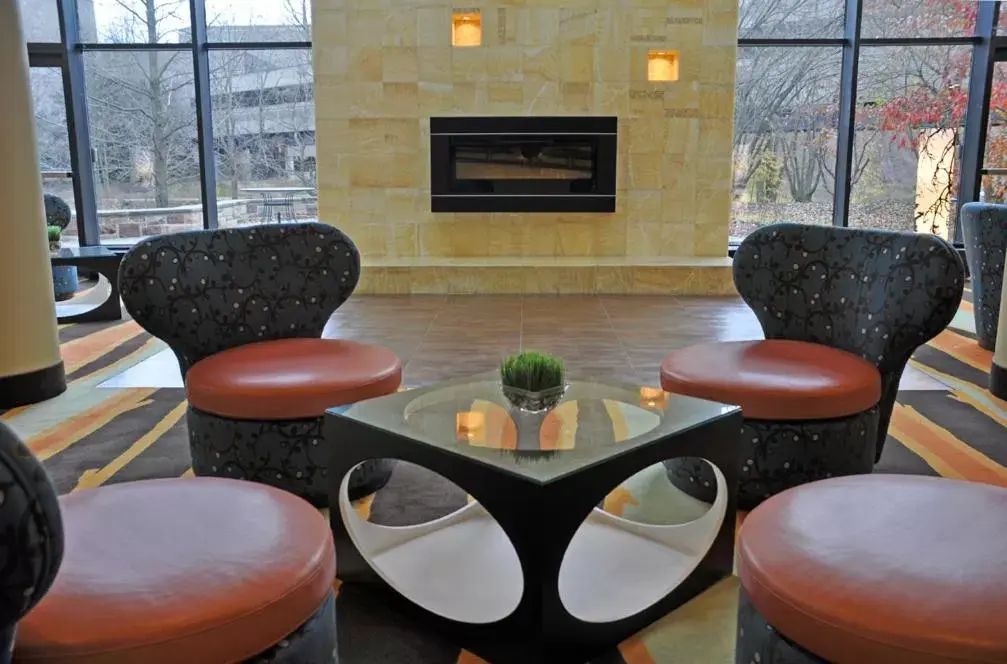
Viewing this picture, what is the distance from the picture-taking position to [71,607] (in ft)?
3.92

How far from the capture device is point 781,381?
2.51 m

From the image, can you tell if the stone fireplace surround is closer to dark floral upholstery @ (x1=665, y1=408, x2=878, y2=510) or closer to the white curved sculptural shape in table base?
dark floral upholstery @ (x1=665, y1=408, x2=878, y2=510)

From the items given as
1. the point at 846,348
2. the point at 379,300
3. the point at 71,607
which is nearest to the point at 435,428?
the point at 71,607

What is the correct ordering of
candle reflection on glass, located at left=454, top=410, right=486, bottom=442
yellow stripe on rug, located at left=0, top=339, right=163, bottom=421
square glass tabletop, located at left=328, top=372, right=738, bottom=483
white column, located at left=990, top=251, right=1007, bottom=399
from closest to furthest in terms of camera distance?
square glass tabletop, located at left=328, top=372, right=738, bottom=483 → candle reflection on glass, located at left=454, top=410, right=486, bottom=442 → yellow stripe on rug, located at left=0, top=339, right=163, bottom=421 → white column, located at left=990, top=251, right=1007, bottom=399

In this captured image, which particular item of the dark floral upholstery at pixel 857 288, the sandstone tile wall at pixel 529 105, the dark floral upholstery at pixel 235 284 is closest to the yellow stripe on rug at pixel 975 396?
the dark floral upholstery at pixel 857 288

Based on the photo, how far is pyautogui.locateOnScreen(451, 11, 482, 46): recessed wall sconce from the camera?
270 inches

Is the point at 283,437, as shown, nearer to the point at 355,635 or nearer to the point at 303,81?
the point at 355,635

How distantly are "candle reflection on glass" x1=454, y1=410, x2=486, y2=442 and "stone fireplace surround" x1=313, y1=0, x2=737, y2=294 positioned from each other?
185 inches

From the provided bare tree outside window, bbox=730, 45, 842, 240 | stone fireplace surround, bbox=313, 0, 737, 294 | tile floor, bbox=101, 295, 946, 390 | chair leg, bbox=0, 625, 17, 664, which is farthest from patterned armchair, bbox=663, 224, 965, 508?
bare tree outside window, bbox=730, 45, 842, 240

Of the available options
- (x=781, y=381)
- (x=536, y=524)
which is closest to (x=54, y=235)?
(x=781, y=381)

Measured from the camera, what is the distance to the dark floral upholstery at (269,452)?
99.5 inches

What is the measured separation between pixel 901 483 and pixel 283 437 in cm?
169

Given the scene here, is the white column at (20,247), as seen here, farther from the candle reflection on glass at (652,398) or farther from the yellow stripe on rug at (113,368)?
the candle reflection on glass at (652,398)

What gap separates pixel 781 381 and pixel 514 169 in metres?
4.88
